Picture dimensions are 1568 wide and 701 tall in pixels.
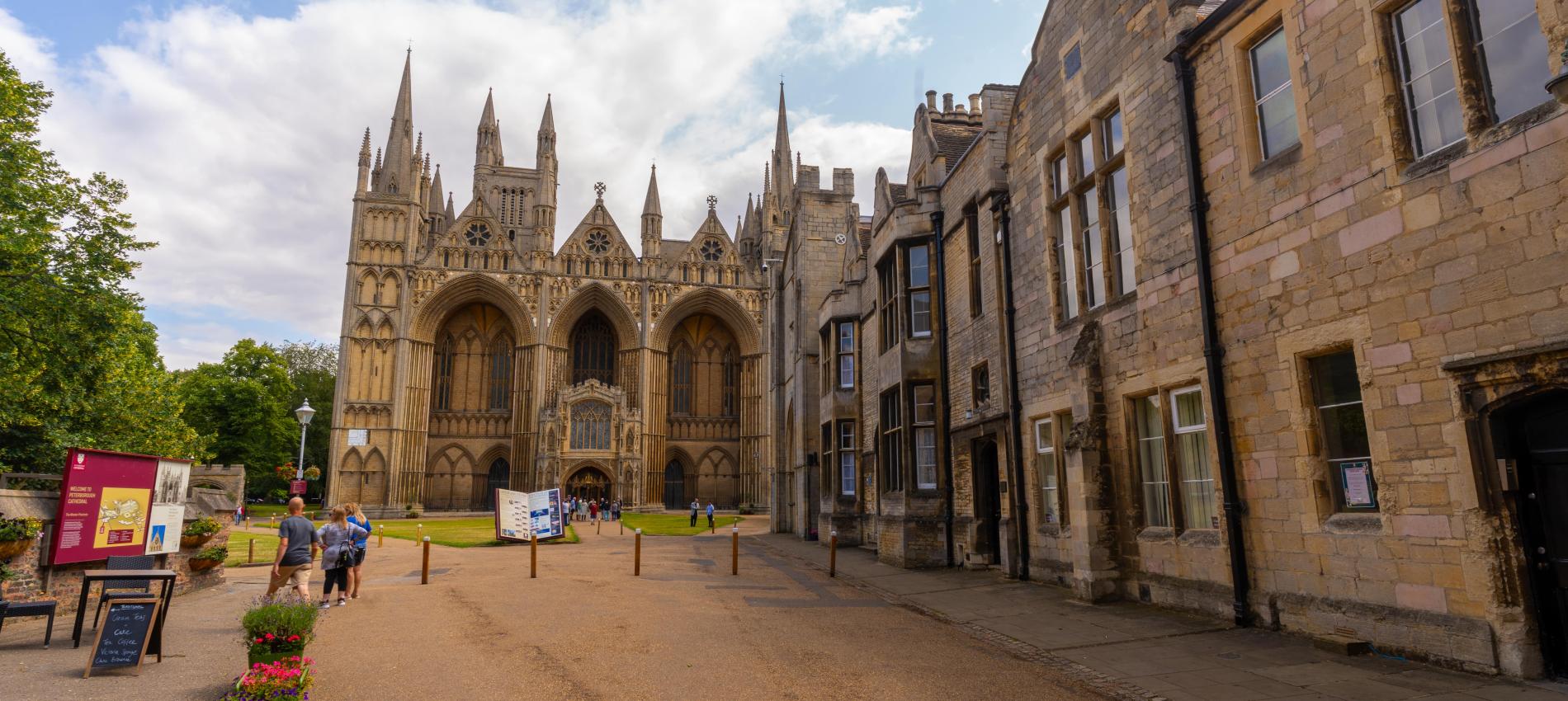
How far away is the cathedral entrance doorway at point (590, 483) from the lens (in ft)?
173

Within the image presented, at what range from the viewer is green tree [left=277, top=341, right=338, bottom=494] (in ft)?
198

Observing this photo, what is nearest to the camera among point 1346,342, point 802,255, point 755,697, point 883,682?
point 755,697

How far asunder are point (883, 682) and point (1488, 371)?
4.97 m

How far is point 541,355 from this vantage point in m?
53.1

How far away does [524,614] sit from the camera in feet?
32.0

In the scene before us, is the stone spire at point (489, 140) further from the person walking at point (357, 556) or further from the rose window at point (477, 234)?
the person walking at point (357, 556)

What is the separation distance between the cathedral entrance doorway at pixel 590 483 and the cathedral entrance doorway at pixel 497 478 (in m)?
4.89

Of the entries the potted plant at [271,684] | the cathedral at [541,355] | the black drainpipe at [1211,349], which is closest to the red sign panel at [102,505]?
the potted plant at [271,684]

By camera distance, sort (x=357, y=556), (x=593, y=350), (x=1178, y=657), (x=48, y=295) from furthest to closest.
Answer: (x=593, y=350) → (x=48, y=295) → (x=357, y=556) → (x=1178, y=657)

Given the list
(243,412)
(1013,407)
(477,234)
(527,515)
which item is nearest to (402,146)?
(477,234)

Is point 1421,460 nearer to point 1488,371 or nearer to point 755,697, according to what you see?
point 1488,371

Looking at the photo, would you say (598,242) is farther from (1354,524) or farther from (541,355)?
(1354,524)

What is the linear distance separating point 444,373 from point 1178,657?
55.7m

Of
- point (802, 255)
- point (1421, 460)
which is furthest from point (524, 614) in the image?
point (802, 255)
